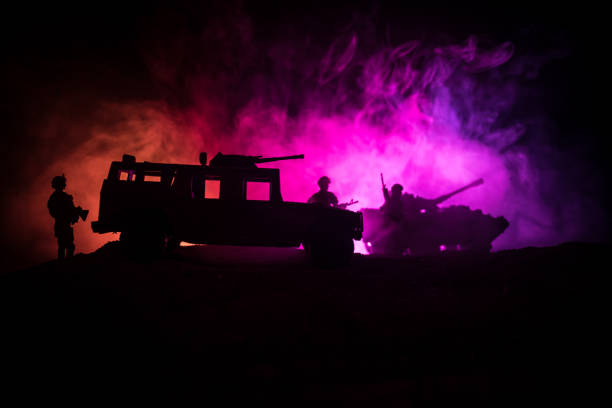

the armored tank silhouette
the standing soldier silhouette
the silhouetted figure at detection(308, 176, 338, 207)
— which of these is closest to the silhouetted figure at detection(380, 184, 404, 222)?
the armored tank silhouette

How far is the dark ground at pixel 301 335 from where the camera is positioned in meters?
2.10

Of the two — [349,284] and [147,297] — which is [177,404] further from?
[349,284]

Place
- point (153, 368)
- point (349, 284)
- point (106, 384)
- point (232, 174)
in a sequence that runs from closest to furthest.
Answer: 1. point (106, 384)
2. point (153, 368)
3. point (349, 284)
4. point (232, 174)

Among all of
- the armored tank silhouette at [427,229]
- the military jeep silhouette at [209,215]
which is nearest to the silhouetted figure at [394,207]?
the armored tank silhouette at [427,229]

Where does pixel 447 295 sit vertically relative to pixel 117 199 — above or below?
below

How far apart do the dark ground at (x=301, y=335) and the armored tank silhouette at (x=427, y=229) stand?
21.1 ft

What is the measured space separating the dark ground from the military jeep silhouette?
49cm

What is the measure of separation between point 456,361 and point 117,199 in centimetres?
493

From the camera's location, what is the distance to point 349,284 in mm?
4254

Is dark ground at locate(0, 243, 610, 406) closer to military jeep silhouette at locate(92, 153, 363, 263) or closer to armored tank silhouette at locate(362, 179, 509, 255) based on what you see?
military jeep silhouette at locate(92, 153, 363, 263)

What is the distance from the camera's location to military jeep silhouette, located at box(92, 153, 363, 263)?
15.5 ft

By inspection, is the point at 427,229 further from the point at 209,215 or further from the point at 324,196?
the point at 209,215

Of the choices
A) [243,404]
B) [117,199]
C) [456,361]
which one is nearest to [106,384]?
[243,404]

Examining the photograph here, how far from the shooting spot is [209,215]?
15.6 feet
